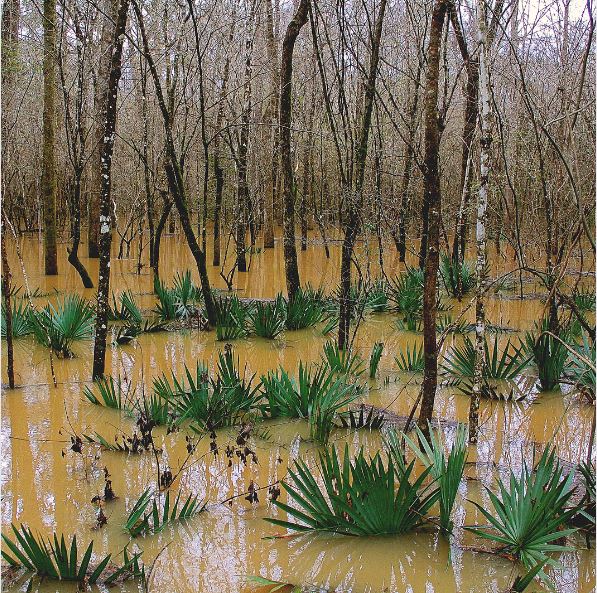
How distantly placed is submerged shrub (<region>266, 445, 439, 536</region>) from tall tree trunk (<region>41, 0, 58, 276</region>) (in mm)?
10500

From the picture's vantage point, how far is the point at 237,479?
4934 mm

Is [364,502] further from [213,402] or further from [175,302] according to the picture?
[175,302]

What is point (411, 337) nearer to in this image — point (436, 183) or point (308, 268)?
point (436, 183)

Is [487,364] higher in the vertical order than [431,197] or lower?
lower

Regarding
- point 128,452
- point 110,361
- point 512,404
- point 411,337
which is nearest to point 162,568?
point 128,452

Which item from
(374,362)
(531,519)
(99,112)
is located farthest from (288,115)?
(531,519)

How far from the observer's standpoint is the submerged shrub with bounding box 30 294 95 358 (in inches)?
320

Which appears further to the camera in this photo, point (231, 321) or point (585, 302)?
point (585, 302)

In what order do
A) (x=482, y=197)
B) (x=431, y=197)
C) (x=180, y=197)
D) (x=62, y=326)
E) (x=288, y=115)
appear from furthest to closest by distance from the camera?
(x=288, y=115)
(x=180, y=197)
(x=62, y=326)
(x=431, y=197)
(x=482, y=197)

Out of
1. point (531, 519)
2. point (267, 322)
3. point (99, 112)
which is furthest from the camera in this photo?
point (99, 112)

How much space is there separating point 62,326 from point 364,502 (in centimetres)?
539

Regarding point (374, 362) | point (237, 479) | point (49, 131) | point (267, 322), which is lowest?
point (237, 479)

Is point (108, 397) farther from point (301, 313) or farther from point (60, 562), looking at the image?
point (301, 313)

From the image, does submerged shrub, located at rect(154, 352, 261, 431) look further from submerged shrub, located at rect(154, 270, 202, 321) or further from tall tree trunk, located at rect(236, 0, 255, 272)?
tall tree trunk, located at rect(236, 0, 255, 272)
